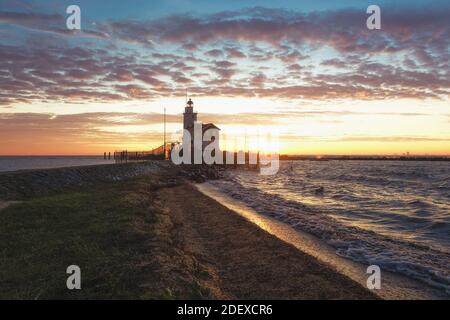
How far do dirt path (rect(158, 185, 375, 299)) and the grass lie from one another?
1100mm

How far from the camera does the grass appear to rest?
7.10m

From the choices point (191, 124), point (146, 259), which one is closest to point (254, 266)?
point (146, 259)

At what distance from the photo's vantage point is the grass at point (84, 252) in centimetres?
710

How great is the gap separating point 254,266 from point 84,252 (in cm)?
481

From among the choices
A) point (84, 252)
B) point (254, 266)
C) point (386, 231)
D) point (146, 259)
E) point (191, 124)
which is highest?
point (191, 124)

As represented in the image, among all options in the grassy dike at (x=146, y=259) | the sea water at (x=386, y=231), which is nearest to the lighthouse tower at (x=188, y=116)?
the sea water at (x=386, y=231)

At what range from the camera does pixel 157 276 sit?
7.90 metres

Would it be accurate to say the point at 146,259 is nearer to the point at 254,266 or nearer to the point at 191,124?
the point at 254,266

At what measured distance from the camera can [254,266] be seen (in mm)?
10125

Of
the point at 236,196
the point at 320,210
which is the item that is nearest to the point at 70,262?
the point at 320,210

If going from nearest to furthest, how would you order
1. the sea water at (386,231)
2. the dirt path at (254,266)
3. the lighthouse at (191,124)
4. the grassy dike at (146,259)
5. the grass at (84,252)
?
the grass at (84,252)
the grassy dike at (146,259)
the dirt path at (254,266)
the sea water at (386,231)
the lighthouse at (191,124)

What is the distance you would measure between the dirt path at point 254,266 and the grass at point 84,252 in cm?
110

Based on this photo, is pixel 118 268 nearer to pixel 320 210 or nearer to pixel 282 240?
pixel 282 240

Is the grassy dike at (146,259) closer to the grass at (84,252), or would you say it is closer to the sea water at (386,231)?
the grass at (84,252)
